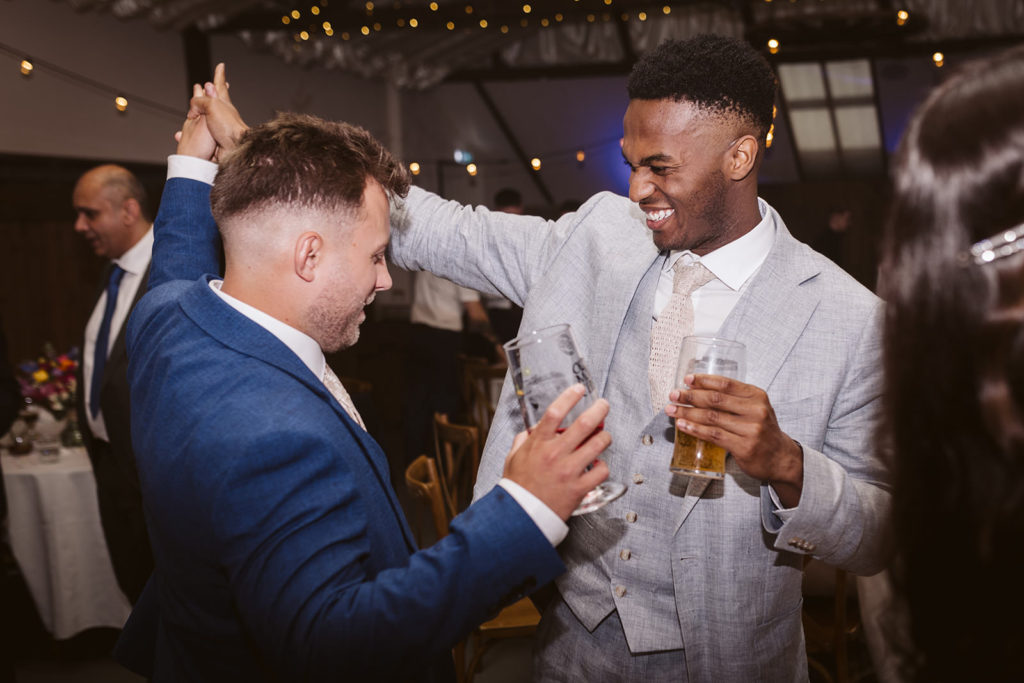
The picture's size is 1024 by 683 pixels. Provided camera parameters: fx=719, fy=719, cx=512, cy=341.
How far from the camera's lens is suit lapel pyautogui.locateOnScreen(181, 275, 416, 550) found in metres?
1.06

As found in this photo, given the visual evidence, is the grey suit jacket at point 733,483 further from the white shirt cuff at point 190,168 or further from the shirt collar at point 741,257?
the white shirt cuff at point 190,168

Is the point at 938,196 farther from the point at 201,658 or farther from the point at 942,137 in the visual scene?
the point at 201,658

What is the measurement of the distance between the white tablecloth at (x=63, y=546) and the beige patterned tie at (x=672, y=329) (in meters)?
2.99

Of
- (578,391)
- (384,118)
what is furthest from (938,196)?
(384,118)

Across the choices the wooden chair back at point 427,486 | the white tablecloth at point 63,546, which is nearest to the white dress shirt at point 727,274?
the wooden chair back at point 427,486

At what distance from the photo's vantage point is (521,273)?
5.21 ft

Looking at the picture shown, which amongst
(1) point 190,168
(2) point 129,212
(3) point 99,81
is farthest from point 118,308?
(3) point 99,81

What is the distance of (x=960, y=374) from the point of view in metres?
0.76

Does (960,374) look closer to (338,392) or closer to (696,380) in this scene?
(696,380)

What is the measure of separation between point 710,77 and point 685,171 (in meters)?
0.19

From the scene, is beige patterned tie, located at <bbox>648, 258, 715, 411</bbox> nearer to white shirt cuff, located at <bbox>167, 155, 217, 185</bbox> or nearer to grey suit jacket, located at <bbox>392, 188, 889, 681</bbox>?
grey suit jacket, located at <bbox>392, 188, 889, 681</bbox>

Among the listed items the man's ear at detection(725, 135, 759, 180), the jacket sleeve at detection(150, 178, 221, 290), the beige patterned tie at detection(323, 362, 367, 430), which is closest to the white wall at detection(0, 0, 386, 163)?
the jacket sleeve at detection(150, 178, 221, 290)

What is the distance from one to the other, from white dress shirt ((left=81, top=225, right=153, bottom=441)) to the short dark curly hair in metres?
2.37

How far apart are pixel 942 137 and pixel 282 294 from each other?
912 millimetres
